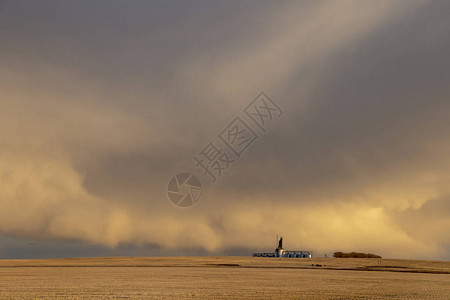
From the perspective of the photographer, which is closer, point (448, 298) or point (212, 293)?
point (448, 298)

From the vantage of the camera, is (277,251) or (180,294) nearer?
(180,294)

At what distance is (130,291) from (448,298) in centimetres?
2603

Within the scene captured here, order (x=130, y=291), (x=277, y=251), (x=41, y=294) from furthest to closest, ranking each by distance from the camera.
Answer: (x=277, y=251) < (x=130, y=291) < (x=41, y=294)

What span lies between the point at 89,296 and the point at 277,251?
542 feet

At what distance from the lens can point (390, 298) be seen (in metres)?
34.1

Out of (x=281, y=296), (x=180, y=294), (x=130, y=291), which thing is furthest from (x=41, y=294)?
(x=281, y=296)

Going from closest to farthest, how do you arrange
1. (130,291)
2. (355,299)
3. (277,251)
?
1. (355,299)
2. (130,291)
3. (277,251)

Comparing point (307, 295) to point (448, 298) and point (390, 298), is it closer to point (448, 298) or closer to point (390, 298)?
point (390, 298)

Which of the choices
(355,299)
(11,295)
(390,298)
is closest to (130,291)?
(11,295)

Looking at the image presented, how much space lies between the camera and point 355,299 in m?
32.9

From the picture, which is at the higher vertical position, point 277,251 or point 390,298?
point 277,251

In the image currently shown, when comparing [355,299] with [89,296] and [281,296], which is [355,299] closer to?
[281,296]

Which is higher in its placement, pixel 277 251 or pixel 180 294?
pixel 277 251

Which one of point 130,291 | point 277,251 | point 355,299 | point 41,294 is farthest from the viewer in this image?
point 277,251
